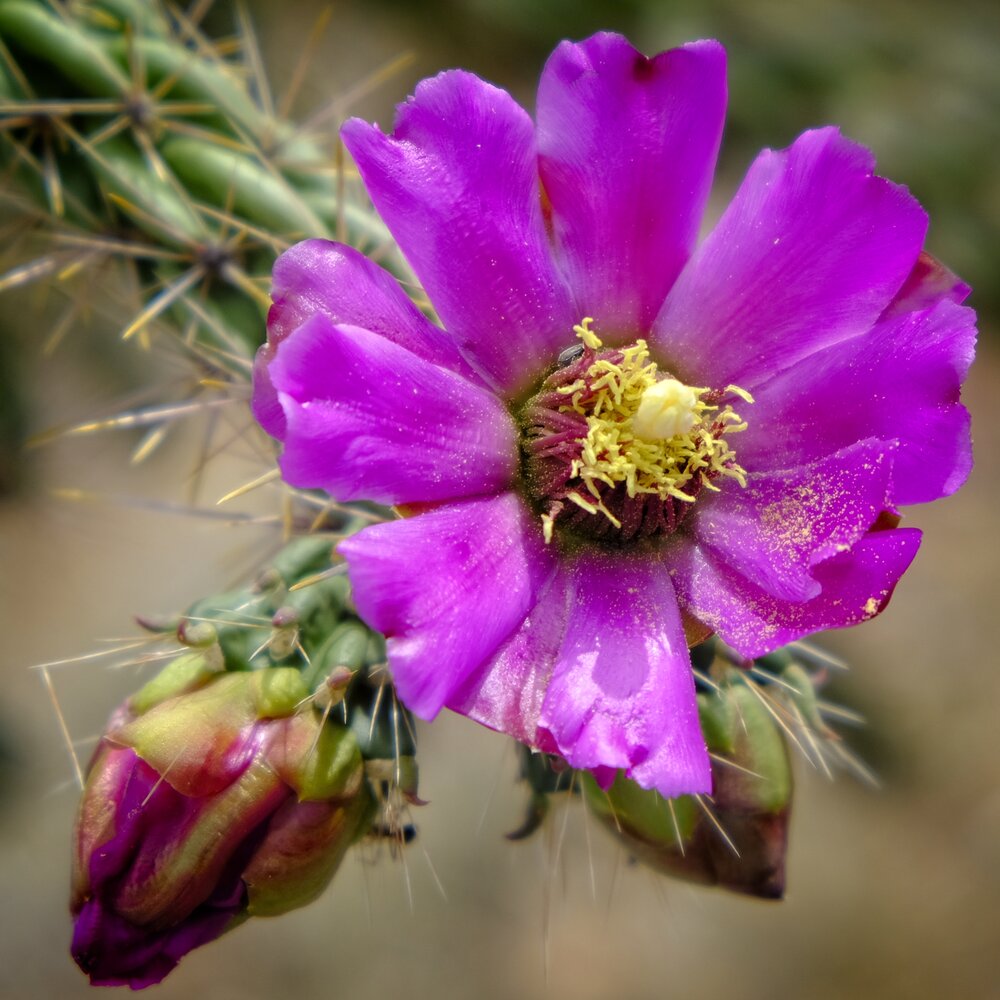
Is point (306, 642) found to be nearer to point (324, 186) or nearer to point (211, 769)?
point (211, 769)

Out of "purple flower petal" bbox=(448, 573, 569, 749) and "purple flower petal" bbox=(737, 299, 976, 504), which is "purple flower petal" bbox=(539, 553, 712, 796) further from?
"purple flower petal" bbox=(737, 299, 976, 504)

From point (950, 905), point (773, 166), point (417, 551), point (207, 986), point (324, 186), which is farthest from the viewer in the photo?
point (950, 905)

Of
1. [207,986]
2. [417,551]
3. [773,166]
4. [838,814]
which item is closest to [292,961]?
[207,986]

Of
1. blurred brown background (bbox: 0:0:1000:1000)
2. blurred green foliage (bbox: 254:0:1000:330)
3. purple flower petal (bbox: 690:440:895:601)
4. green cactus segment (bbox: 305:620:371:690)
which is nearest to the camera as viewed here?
purple flower petal (bbox: 690:440:895:601)

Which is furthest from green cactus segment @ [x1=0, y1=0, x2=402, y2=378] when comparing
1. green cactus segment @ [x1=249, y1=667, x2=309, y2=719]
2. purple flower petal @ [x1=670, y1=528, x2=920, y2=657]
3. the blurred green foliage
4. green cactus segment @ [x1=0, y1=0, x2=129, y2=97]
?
the blurred green foliage

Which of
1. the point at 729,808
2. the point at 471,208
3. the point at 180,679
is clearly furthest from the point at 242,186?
the point at 729,808

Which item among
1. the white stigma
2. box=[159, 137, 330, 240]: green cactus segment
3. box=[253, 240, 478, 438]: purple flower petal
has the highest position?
box=[253, 240, 478, 438]: purple flower petal

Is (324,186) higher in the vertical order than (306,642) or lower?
higher

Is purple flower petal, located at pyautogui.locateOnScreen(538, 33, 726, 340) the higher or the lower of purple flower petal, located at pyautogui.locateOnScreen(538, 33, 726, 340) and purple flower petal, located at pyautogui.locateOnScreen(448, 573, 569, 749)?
the higher

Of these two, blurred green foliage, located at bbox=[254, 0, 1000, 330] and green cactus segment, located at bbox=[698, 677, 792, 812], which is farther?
blurred green foliage, located at bbox=[254, 0, 1000, 330]
